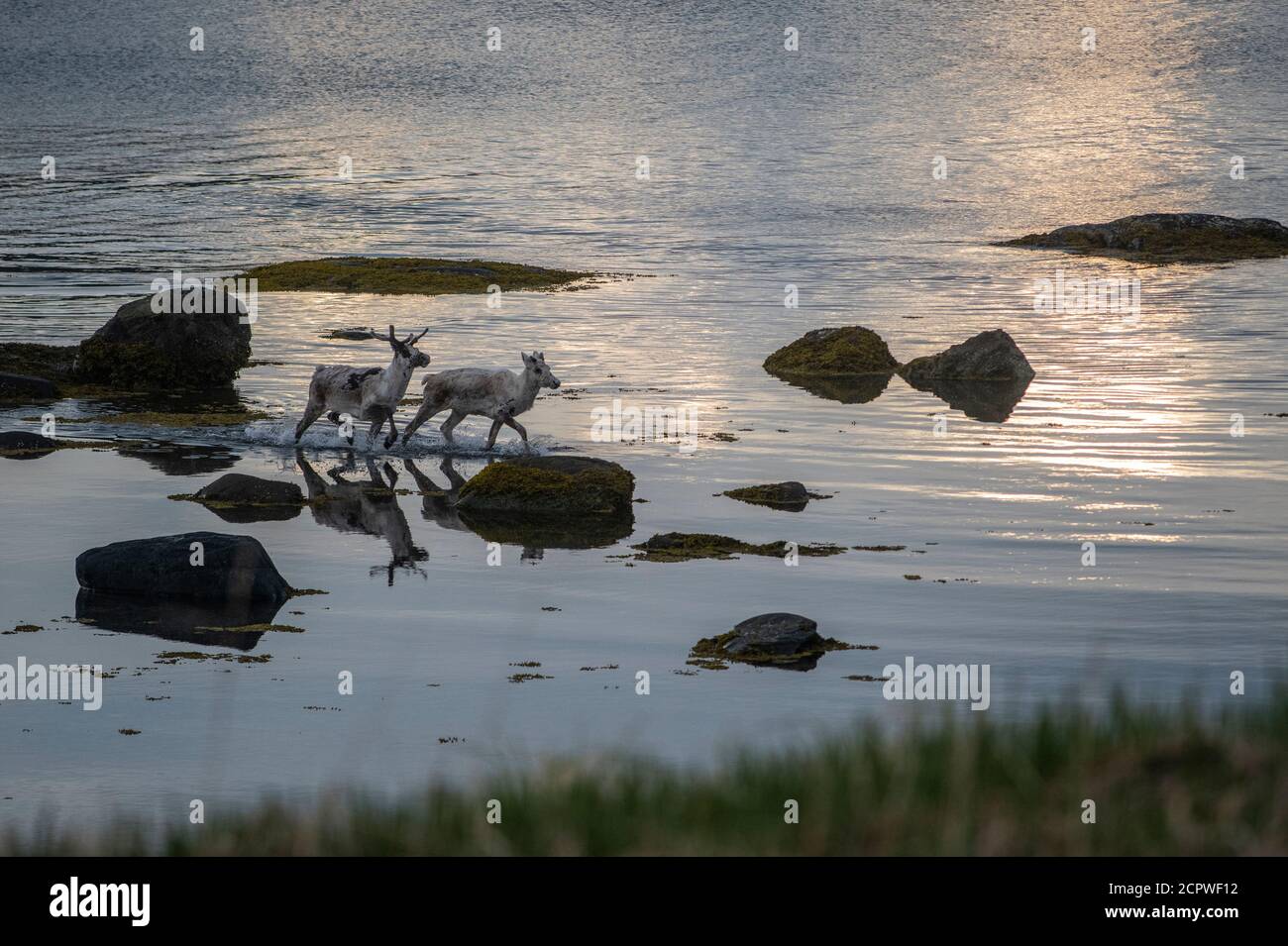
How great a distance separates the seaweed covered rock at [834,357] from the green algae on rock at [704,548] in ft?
49.8

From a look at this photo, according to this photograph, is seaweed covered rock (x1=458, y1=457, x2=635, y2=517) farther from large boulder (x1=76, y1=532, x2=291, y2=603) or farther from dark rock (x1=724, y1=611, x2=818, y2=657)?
dark rock (x1=724, y1=611, x2=818, y2=657)

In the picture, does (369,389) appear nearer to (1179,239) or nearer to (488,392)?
(488,392)

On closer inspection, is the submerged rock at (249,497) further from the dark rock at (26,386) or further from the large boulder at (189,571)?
the dark rock at (26,386)

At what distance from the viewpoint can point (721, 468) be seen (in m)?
24.6

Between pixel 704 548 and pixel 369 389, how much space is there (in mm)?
7168

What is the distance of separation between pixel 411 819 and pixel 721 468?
17.1m

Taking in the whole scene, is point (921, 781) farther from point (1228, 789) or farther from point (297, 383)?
point (297, 383)

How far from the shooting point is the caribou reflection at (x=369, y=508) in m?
19.4

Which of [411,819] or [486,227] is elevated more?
[486,227]

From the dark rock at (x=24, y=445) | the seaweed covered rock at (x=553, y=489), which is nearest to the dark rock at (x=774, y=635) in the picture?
the seaweed covered rock at (x=553, y=489)

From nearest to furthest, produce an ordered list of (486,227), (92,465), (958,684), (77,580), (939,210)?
1. (958,684)
2. (77,580)
3. (92,465)
4. (486,227)
5. (939,210)

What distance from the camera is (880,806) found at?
7.52m

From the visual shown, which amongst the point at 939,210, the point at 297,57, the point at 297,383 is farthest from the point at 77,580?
the point at 297,57

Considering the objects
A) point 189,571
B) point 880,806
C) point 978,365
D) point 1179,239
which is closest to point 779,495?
point 189,571
